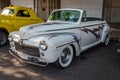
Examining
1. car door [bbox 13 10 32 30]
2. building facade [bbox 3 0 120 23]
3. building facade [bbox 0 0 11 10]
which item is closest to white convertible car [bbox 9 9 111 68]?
car door [bbox 13 10 32 30]

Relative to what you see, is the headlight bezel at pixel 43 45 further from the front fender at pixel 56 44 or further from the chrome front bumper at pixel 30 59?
the chrome front bumper at pixel 30 59

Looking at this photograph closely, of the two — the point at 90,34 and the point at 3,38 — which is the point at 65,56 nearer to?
the point at 90,34

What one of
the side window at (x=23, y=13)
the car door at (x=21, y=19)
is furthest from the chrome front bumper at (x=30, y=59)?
the side window at (x=23, y=13)

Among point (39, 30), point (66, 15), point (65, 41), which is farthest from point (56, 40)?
point (66, 15)

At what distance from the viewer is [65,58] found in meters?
5.75

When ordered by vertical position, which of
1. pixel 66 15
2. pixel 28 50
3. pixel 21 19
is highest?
pixel 66 15

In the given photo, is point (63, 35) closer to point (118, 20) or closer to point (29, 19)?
point (29, 19)

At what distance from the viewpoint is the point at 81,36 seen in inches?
255

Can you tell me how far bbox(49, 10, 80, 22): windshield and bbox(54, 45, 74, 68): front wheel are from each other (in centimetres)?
128

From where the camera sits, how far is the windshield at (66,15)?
668 cm

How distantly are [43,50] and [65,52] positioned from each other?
34.5 inches

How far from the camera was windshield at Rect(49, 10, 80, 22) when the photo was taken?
6676 mm

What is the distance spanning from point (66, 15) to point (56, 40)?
1916 mm

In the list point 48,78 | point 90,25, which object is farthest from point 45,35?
point 90,25
